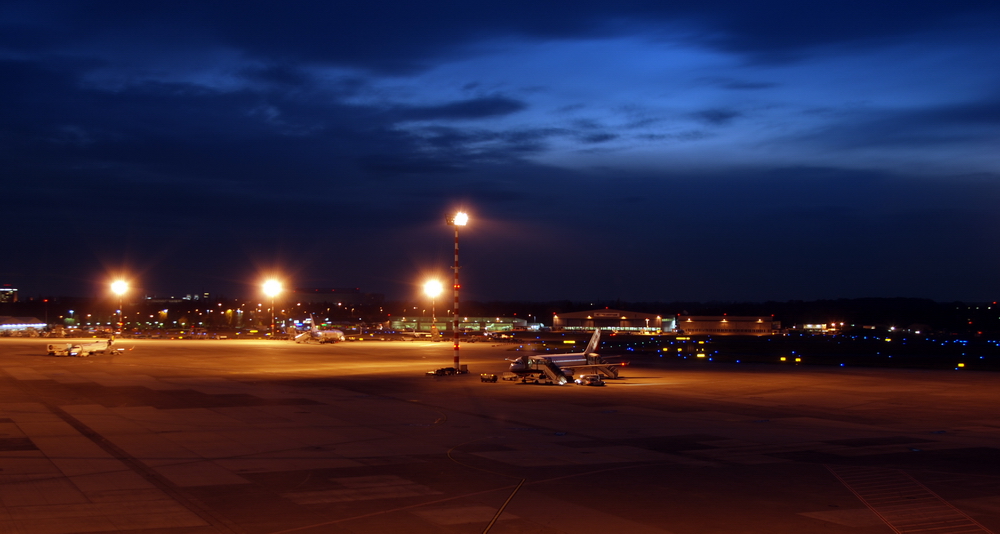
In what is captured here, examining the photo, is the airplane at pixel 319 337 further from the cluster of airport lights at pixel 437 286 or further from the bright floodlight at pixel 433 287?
the bright floodlight at pixel 433 287

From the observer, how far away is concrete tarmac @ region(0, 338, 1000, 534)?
14.4 m

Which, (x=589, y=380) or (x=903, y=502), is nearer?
(x=903, y=502)

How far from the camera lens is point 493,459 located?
805 inches

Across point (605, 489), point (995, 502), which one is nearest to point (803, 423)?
point (995, 502)

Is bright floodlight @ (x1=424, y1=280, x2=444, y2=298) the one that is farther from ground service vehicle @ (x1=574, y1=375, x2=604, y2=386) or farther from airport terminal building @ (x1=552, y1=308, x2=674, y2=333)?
airport terminal building @ (x1=552, y1=308, x2=674, y2=333)

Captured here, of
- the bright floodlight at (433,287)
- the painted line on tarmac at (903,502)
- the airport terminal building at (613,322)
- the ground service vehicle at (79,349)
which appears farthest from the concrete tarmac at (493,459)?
the airport terminal building at (613,322)

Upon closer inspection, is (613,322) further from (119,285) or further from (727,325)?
A: (119,285)

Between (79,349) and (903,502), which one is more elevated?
(79,349)

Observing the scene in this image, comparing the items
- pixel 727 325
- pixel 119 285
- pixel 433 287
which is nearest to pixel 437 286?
pixel 433 287

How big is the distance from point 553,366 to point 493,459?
2427 cm

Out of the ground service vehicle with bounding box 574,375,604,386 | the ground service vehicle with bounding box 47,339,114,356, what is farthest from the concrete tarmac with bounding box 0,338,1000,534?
the ground service vehicle with bounding box 47,339,114,356

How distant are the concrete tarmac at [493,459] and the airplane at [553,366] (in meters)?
3.66

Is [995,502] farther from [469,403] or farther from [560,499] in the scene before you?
[469,403]

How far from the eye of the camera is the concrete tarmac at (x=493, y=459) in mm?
14359
